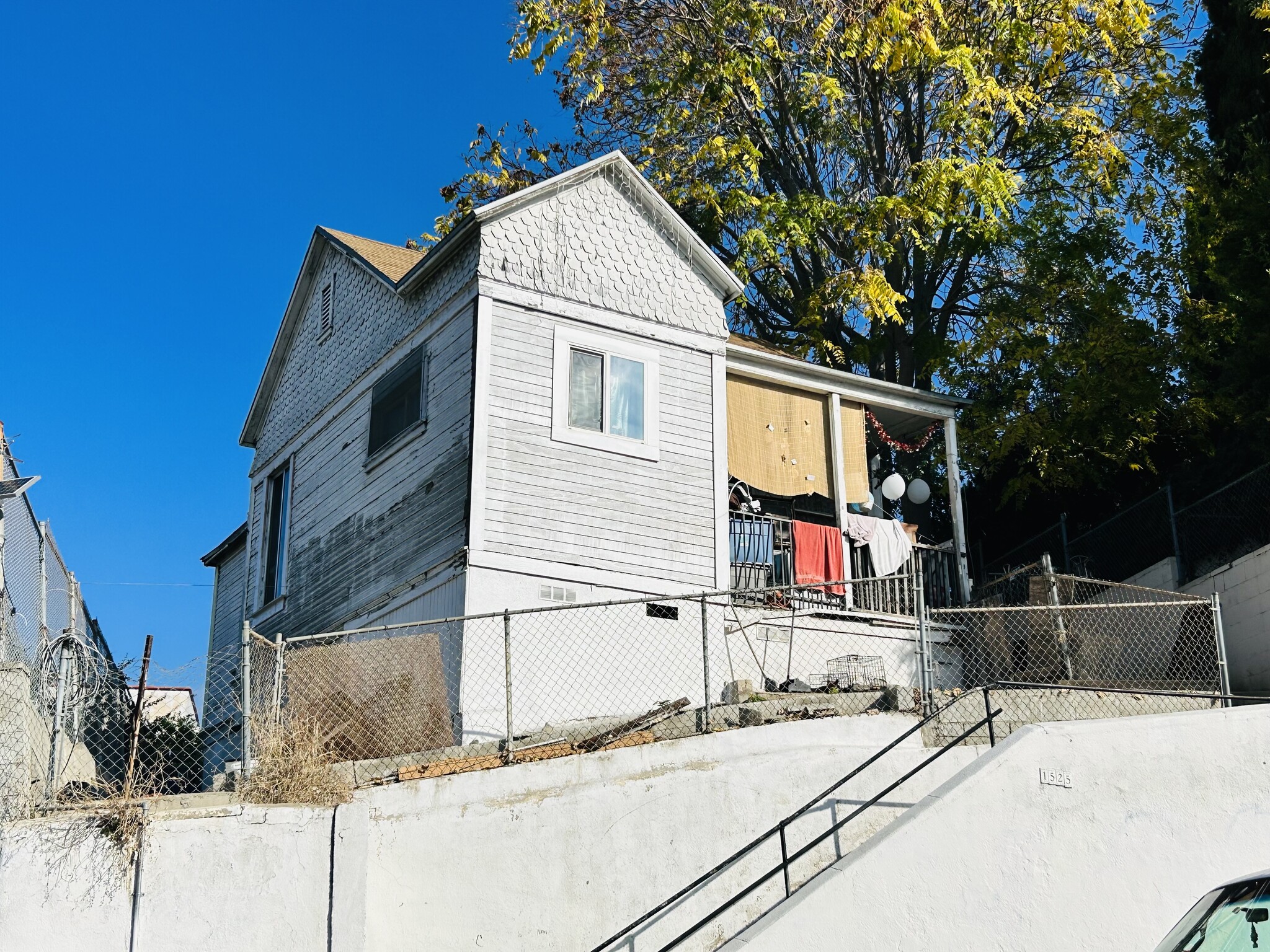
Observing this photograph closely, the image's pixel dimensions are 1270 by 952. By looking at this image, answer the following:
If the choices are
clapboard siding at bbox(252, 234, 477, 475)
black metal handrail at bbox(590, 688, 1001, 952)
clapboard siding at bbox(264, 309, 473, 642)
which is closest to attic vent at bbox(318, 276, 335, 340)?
clapboard siding at bbox(252, 234, 477, 475)

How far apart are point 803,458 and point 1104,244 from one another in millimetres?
9036

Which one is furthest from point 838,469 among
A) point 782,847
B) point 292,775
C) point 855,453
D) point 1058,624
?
point 292,775

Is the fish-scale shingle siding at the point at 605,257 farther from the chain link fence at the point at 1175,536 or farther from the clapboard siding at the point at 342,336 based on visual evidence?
the chain link fence at the point at 1175,536

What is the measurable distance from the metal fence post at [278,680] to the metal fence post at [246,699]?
0.71 ft

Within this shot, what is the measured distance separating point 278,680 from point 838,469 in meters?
9.33

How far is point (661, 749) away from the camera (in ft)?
40.5

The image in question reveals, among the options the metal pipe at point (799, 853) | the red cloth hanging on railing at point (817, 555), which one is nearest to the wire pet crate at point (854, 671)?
the red cloth hanging on railing at point (817, 555)

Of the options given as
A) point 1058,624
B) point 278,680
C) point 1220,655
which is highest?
point 1058,624

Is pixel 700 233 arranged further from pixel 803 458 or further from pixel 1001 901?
pixel 1001 901

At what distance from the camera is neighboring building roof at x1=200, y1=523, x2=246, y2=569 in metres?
23.4

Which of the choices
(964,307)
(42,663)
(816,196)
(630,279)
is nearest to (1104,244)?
(964,307)

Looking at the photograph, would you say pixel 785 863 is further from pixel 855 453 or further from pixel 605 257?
pixel 855 453

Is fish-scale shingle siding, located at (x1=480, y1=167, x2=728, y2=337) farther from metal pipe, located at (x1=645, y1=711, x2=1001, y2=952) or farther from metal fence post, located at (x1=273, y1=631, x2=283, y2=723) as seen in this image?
metal pipe, located at (x1=645, y1=711, x2=1001, y2=952)

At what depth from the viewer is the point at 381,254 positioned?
20.7 meters
